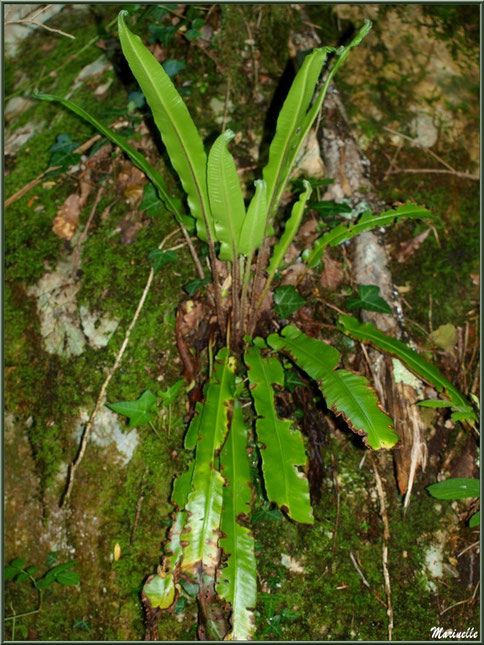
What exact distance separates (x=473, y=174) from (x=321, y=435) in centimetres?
199

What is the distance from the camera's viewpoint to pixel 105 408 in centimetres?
212

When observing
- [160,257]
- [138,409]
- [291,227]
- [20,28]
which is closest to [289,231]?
[291,227]

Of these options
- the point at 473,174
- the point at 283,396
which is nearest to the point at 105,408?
the point at 283,396

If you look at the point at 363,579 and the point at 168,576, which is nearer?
the point at 168,576

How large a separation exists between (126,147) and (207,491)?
139 cm

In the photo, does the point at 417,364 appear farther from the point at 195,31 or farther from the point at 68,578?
the point at 195,31

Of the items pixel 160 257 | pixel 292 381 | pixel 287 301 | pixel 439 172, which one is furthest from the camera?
pixel 439 172

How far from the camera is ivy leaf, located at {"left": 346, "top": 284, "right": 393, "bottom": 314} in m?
2.14

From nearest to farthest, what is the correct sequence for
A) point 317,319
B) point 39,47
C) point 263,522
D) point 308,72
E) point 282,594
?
point 308,72, point 282,594, point 263,522, point 317,319, point 39,47

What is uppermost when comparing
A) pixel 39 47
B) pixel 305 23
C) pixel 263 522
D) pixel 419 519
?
pixel 39 47

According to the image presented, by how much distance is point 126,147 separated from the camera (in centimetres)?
187

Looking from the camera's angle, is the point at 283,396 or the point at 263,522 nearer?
the point at 263,522

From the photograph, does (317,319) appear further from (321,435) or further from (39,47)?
(39,47)

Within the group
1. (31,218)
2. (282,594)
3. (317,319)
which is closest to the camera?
(282,594)
